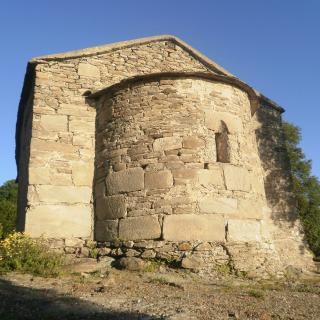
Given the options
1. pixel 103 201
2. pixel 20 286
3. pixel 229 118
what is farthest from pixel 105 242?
pixel 229 118

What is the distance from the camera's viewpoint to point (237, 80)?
28.6 feet

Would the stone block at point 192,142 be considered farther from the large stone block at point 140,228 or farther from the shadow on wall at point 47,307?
the shadow on wall at point 47,307

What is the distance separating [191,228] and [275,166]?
200 inches

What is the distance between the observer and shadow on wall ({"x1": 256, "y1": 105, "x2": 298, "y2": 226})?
10.8 metres

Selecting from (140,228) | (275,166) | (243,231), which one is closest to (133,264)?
(140,228)

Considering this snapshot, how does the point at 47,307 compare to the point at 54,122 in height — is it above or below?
below

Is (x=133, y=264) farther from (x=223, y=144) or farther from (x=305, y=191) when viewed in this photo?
(x=305, y=191)

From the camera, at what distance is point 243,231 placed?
7527mm

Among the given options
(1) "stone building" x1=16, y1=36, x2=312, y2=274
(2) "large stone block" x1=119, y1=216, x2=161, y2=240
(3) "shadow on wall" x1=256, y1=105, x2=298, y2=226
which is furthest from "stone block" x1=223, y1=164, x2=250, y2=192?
(3) "shadow on wall" x1=256, y1=105, x2=298, y2=226

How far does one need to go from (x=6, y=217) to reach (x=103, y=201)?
1626cm

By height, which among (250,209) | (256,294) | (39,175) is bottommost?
(256,294)

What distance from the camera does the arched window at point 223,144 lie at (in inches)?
316

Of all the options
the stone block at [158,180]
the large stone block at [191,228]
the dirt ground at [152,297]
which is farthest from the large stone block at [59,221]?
the large stone block at [191,228]

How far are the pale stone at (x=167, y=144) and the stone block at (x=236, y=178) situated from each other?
1.06 meters
